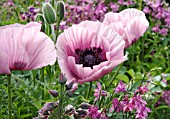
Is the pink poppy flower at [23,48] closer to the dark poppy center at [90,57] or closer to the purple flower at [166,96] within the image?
the dark poppy center at [90,57]

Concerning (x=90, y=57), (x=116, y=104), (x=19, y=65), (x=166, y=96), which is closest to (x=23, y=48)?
(x=19, y=65)

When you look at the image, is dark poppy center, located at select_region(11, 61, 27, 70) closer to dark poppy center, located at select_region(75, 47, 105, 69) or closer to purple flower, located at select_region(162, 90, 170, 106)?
dark poppy center, located at select_region(75, 47, 105, 69)

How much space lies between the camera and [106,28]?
98cm

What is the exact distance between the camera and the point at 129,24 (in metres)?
1.08

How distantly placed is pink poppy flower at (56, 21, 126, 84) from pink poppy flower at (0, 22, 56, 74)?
0.03 m

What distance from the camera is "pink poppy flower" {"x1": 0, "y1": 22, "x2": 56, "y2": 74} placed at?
2.91 feet

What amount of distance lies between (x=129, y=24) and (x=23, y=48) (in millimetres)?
297

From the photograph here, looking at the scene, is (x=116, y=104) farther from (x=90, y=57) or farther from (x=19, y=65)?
(x=19, y=65)

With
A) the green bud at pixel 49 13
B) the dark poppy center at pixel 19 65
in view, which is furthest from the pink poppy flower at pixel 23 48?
the green bud at pixel 49 13

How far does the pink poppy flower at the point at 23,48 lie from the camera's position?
34.9 inches

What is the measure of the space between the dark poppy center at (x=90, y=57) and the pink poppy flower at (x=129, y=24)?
0.09 metres

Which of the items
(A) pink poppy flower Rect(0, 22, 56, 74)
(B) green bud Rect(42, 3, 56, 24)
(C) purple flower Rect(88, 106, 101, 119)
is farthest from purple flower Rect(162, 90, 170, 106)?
(A) pink poppy flower Rect(0, 22, 56, 74)

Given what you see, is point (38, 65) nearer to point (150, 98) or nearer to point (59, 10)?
point (59, 10)

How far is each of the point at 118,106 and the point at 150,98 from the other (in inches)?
29.0
